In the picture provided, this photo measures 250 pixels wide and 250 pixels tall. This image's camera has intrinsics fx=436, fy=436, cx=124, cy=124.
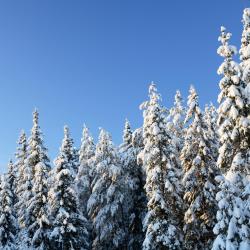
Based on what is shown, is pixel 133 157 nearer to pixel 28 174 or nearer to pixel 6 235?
pixel 28 174

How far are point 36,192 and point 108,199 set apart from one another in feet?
25.0

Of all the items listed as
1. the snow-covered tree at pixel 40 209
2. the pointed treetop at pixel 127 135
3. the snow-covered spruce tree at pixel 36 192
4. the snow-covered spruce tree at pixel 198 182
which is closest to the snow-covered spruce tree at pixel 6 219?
the snow-covered spruce tree at pixel 36 192

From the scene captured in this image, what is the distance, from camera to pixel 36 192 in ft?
151

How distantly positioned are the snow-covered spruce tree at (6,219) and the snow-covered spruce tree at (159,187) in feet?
53.5

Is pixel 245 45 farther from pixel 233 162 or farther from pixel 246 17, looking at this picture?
pixel 233 162

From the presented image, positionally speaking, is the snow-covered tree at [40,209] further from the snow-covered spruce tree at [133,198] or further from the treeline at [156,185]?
the snow-covered spruce tree at [133,198]

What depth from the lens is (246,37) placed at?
84.6 ft

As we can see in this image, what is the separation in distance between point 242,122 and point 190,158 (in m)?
15.7

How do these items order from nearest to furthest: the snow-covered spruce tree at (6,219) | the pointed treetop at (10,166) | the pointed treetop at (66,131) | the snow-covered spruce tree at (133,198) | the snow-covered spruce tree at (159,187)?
1. the snow-covered spruce tree at (159,187)
2. the pointed treetop at (66,131)
3. the snow-covered spruce tree at (6,219)
4. the snow-covered spruce tree at (133,198)
5. the pointed treetop at (10,166)

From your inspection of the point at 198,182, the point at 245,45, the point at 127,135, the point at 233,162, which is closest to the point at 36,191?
the point at 127,135

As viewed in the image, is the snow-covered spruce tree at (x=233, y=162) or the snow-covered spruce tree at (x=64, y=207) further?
the snow-covered spruce tree at (x=64, y=207)

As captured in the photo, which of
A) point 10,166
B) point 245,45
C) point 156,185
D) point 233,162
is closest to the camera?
point 233,162

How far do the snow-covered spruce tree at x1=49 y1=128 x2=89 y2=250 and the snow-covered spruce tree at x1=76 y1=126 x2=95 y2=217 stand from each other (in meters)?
8.07

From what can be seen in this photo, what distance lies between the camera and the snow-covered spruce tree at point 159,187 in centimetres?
3538
